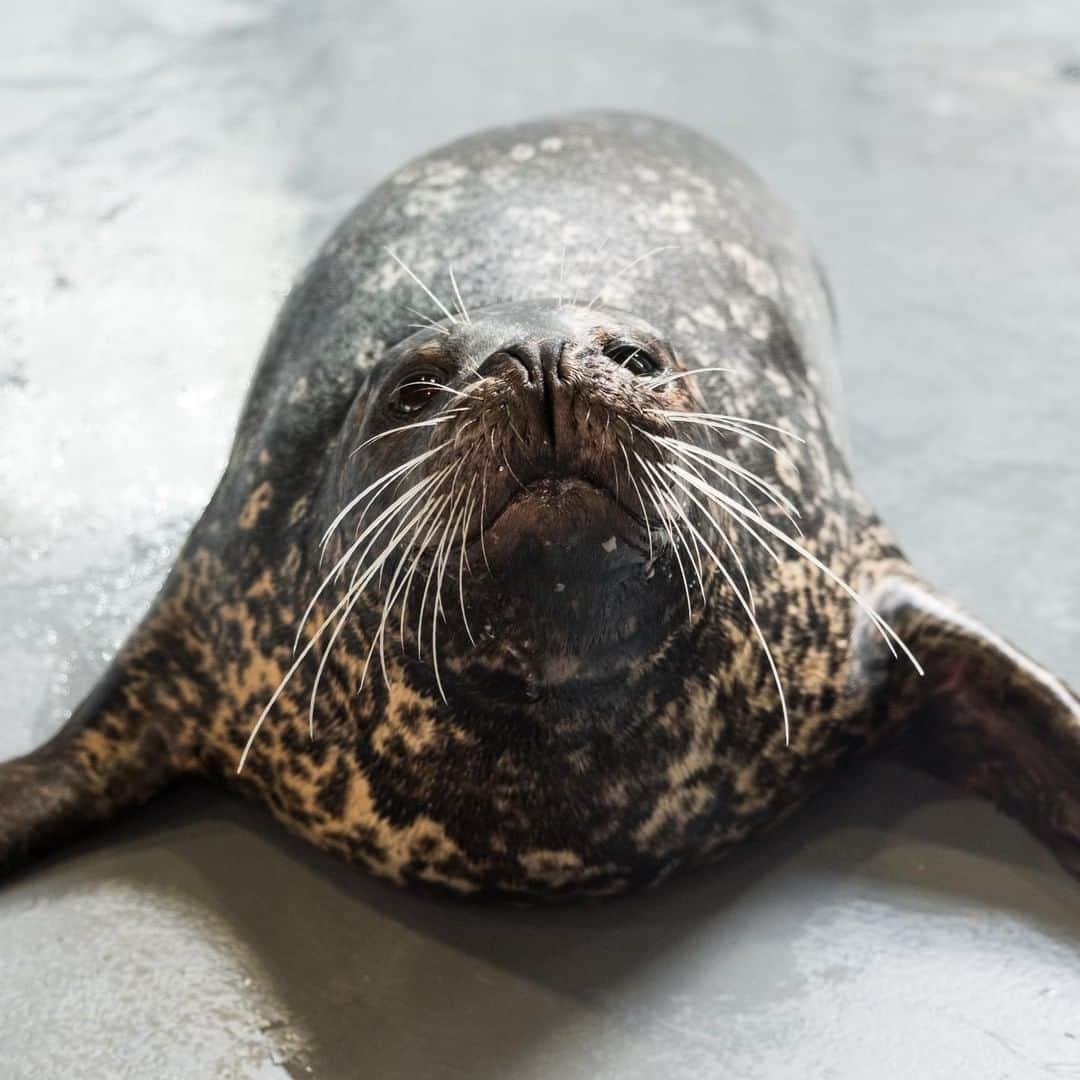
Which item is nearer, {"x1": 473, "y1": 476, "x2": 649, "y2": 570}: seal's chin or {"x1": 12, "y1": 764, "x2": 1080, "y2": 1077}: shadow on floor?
{"x1": 473, "y1": 476, "x2": 649, "y2": 570}: seal's chin

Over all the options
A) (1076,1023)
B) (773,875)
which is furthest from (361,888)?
(1076,1023)

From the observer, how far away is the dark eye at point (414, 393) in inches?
105

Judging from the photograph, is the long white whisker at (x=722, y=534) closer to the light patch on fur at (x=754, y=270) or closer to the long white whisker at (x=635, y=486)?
the long white whisker at (x=635, y=486)

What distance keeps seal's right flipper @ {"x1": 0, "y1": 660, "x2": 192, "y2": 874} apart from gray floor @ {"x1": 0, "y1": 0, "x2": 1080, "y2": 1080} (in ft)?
0.21

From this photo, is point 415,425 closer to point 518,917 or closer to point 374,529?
point 374,529

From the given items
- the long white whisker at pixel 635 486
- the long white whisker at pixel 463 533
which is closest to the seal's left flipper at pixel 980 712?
the long white whisker at pixel 635 486

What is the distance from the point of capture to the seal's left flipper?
118 inches

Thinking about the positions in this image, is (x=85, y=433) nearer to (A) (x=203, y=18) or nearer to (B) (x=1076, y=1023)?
(B) (x=1076, y=1023)

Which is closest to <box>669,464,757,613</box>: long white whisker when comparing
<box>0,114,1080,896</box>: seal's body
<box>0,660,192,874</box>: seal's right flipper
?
<box>0,114,1080,896</box>: seal's body

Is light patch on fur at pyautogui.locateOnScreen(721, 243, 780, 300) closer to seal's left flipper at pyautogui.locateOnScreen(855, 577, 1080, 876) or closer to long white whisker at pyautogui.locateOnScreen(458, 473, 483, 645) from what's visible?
seal's left flipper at pyautogui.locateOnScreen(855, 577, 1080, 876)

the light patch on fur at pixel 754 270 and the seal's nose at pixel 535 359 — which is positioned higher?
the seal's nose at pixel 535 359

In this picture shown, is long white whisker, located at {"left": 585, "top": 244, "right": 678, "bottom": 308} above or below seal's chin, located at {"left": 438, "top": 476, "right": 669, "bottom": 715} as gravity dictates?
above

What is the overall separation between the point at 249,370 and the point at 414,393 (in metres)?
1.99

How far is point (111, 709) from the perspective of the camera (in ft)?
10.5
